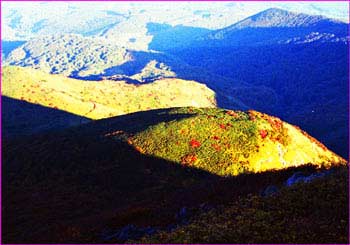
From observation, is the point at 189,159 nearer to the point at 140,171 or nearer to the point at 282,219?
the point at 140,171

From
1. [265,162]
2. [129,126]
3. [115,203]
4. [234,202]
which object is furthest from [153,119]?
[234,202]

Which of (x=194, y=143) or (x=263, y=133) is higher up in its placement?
(x=263, y=133)

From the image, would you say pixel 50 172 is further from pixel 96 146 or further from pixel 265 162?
pixel 265 162

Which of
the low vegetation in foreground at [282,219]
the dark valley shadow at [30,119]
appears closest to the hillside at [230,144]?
the low vegetation in foreground at [282,219]

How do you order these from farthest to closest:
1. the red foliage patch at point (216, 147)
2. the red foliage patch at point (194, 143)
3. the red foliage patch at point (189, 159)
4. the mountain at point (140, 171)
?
the red foliage patch at point (194, 143), the red foliage patch at point (216, 147), the red foliage patch at point (189, 159), the mountain at point (140, 171)

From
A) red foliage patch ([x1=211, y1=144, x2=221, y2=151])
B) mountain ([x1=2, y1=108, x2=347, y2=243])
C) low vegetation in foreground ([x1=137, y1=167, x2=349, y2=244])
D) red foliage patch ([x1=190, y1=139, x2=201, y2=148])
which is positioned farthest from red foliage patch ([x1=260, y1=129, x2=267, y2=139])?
low vegetation in foreground ([x1=137, y1=167, x2=349, y2=244])

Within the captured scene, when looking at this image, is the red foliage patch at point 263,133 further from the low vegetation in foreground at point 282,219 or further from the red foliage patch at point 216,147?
the low vegetation in foreground at point 282,219

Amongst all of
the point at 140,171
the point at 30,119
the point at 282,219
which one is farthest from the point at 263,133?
the point at 30,119

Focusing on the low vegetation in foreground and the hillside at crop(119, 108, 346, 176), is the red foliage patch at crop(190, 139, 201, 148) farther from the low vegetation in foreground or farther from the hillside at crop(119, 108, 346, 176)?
the low vegetation in foreground
